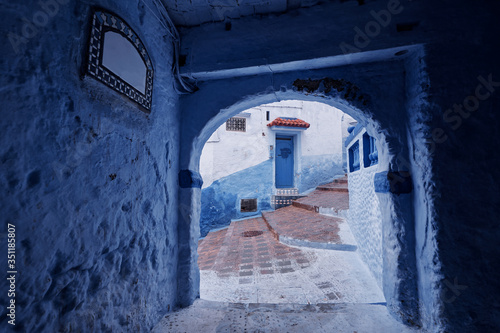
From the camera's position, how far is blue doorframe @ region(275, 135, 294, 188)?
10555mm

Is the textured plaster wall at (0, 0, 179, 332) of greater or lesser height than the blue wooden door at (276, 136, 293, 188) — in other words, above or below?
below

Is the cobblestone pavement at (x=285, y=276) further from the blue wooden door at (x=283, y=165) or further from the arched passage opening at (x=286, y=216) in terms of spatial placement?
the blue wooden door at (x=283, y=165)

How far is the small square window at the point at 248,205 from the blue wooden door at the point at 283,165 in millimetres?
1885

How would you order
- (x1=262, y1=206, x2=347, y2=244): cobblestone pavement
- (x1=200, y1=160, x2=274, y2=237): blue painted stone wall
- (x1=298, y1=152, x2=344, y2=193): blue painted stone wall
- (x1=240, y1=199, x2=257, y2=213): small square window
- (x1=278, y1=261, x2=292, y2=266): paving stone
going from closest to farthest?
1. (x1=278, y1=261, x2=292, y2=266): paving stone
2. (x1=262, y1=206, x2=347, y2=244): cobblestone pavement
3. (x1=200, y1=160, x2=274, y2=237): blue painted stone wall
4. (x1=240, y1=199, x2=257, y2=213): small square window
5. (x1=298, y1=152, x2=344, y2=193): blue painted stone wall

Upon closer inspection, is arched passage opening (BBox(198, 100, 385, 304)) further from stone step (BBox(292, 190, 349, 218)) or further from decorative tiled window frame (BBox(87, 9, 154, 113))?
decorative tiled window frame (BBox(87, 9, 154, 113))

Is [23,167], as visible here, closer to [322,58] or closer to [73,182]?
[73,182]

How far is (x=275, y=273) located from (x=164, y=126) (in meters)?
2.77

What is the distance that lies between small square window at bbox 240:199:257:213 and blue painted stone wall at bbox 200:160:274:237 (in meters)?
0.13

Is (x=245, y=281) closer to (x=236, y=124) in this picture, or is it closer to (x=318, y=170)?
(x=236, y=124)

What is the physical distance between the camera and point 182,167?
7.64ft

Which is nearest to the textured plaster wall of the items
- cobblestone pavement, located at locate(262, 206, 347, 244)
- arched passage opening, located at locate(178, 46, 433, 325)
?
arched passage opening, located at locate(178, 46, 433, 325)

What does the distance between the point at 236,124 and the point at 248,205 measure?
11.5ft

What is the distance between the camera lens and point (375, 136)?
219 centimetres

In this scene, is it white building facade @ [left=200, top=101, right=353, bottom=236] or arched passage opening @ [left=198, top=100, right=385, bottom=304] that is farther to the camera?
white building facade @ [left=200, top=101, right=353, bottom=236]
